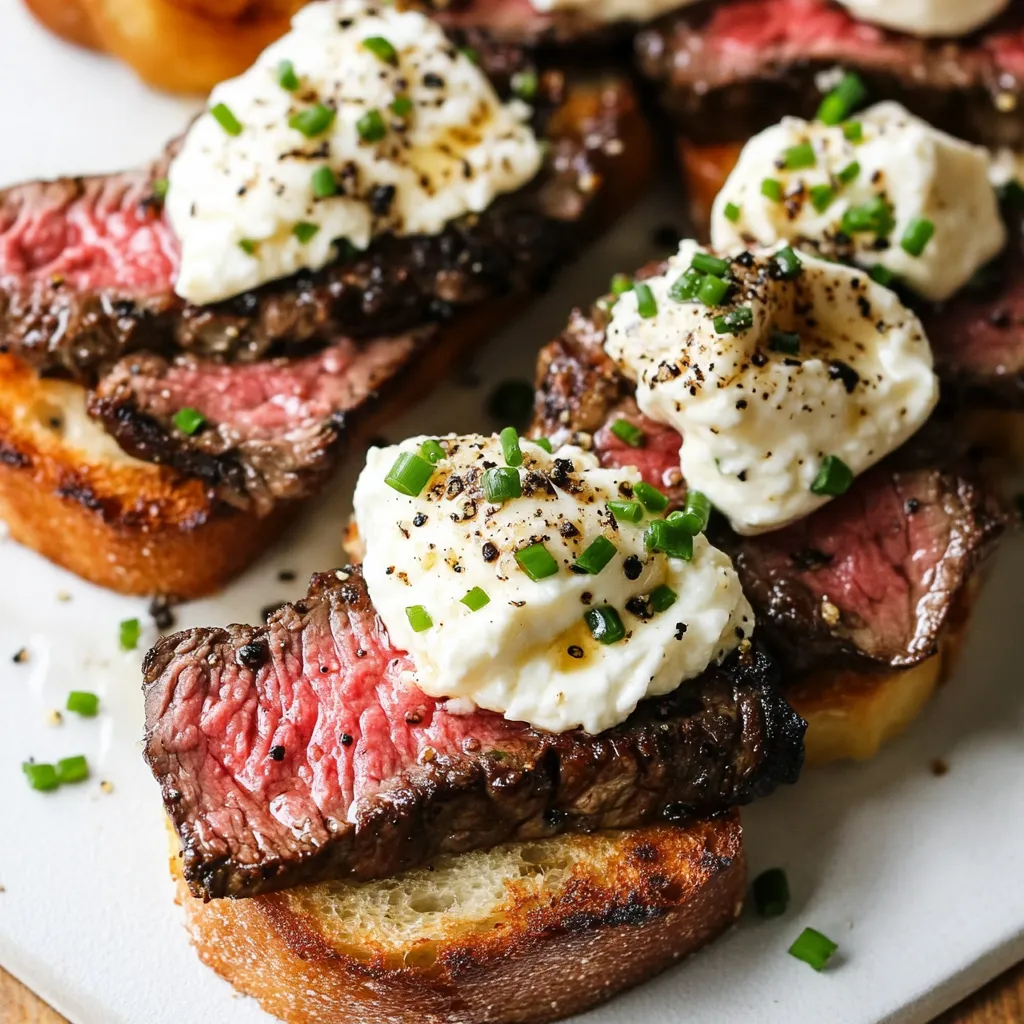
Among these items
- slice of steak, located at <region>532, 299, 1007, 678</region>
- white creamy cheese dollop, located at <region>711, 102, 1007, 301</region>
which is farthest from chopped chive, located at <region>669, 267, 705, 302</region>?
white creamy cheese dollop, located at <region>711, 102, 1007, 301</region>

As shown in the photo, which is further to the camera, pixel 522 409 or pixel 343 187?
pixel 522 409

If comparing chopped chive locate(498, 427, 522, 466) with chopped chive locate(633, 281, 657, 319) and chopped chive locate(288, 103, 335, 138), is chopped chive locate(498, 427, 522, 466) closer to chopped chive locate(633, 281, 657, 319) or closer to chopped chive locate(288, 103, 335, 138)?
chopped chive locate(633, 281, 657, 319)

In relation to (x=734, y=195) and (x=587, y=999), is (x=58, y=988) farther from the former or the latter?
(x=734, y=195)

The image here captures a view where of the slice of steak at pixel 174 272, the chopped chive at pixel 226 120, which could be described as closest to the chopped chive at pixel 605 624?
the slice of steak at pixel 174 272

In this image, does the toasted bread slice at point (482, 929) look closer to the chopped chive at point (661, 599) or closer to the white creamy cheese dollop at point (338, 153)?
the chopped chive at point (661, 599)

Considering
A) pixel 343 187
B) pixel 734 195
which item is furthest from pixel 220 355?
pixel 734 195

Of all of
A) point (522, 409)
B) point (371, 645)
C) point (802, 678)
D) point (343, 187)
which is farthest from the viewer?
point (522, 409)

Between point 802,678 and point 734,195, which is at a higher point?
point 734,195
